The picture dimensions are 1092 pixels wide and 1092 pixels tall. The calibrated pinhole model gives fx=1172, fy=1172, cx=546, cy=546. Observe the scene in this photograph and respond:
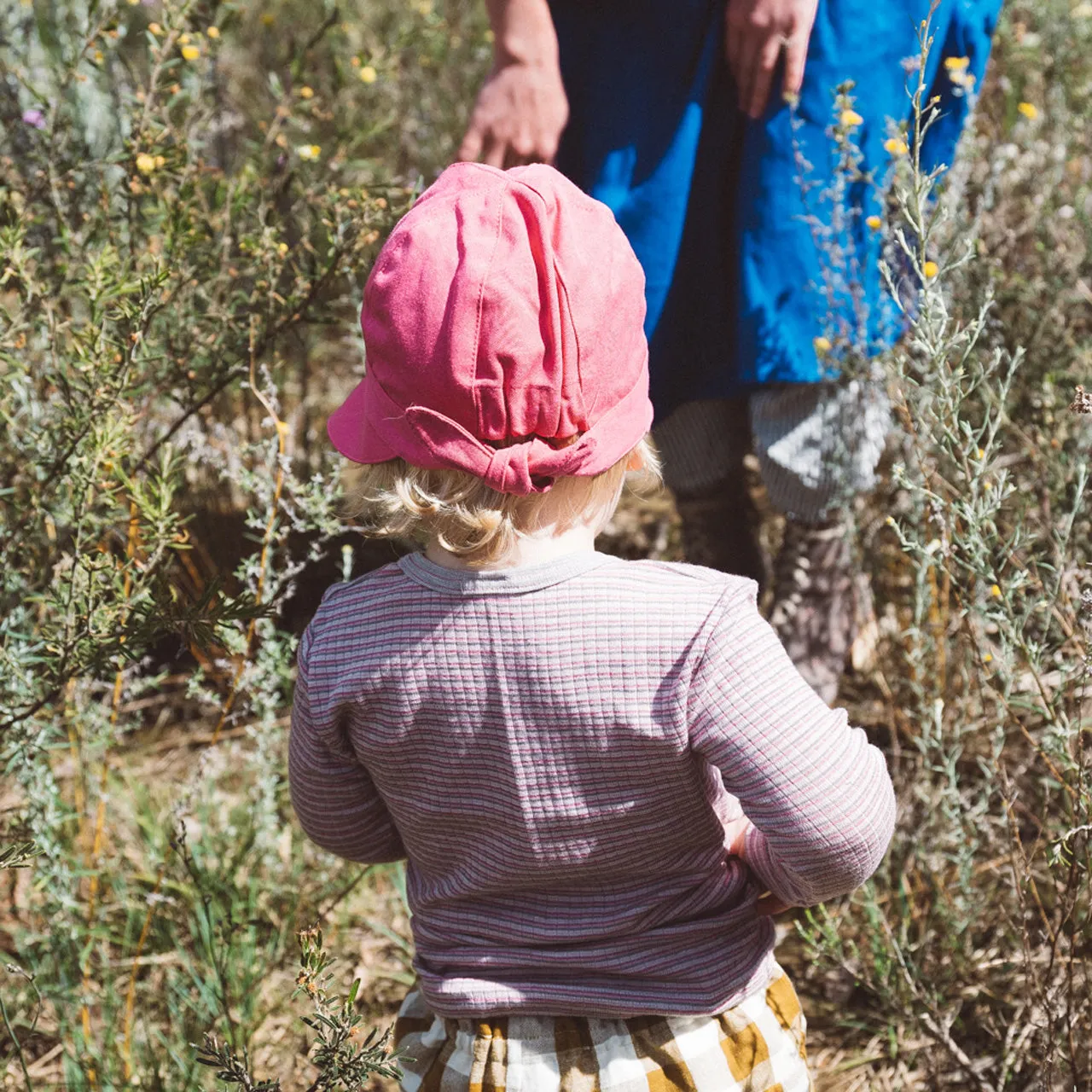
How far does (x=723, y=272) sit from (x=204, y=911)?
134cm

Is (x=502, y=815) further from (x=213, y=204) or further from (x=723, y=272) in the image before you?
(x=213, y=204)

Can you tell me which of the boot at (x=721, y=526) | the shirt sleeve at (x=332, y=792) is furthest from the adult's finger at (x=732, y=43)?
the shirt sleeve at (x=332, y=792)

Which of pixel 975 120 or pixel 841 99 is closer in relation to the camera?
pixel 841 99

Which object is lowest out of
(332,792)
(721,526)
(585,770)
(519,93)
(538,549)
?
(721,526)

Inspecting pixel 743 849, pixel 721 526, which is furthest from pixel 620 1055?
pixel 721 526

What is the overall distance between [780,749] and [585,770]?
20cm

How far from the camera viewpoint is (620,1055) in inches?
49.2

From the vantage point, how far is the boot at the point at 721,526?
2.32 meters

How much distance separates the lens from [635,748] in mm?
1120

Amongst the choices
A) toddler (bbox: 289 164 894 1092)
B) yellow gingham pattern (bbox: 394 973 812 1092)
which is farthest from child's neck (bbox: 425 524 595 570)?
yellow gingham pattern (bbox: 394 973 812 1092)

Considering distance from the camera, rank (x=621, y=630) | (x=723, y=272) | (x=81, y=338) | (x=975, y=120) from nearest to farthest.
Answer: (x=621, y=630), (x=81, y=338), (x=723, y=272), (x=975, y=120)

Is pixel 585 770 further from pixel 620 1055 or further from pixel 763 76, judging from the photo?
pixel 763 76

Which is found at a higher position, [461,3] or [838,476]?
[461,3]

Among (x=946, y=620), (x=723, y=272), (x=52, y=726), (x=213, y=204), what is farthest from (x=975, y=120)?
(x=52, y=726)
